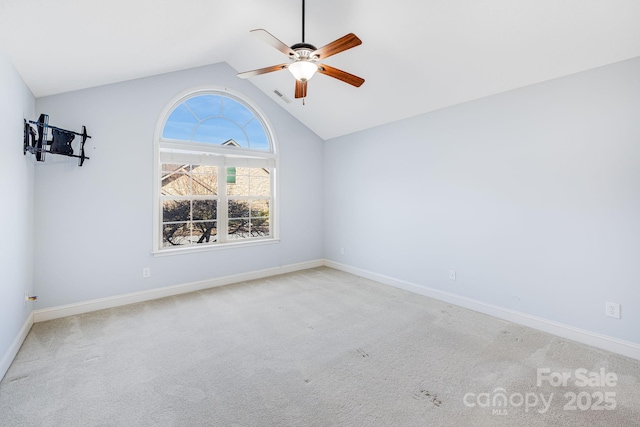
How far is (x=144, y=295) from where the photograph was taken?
3.64m

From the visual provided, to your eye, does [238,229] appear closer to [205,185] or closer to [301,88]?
[205,185]

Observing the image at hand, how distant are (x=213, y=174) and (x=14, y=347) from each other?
2793mm

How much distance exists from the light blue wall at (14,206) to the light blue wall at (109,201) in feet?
0.71

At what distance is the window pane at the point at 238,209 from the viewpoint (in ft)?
15.1

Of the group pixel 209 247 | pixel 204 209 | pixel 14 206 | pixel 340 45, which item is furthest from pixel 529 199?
pixel 14 206

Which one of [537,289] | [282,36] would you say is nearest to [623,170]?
[537,289]

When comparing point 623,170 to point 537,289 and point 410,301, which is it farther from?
point 410,301

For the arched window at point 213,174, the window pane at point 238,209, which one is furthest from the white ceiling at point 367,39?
the window pane at point 238,209

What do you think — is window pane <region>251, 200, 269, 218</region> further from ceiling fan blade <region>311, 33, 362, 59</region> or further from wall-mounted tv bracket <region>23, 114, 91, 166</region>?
ceiling fan blade <region>311, 33, 362, 59</region>

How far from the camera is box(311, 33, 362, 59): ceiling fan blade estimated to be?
1961 mm

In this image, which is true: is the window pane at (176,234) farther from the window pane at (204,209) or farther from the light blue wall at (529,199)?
the light blue wall at (529,199)

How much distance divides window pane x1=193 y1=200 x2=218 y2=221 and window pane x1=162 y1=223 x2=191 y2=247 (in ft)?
0.67

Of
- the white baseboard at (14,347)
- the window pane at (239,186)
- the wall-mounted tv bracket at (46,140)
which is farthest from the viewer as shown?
the window pane at (239,186)

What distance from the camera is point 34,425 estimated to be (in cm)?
162
